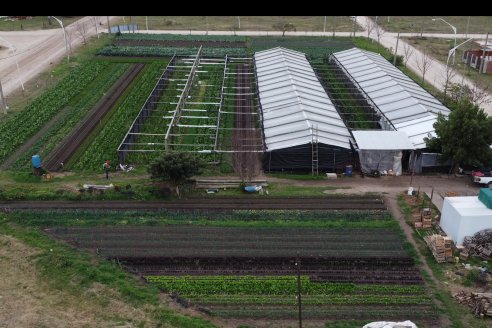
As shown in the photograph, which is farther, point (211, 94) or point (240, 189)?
point (211, 94)

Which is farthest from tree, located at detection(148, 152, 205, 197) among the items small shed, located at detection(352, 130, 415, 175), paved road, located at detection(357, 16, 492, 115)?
paved road, located at detection(357, 16, 492, 115)

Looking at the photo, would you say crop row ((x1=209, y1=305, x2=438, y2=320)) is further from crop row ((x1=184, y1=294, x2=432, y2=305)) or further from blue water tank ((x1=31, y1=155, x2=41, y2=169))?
blue water tank ((x1=31, y1=155, x2=41, y2=169))

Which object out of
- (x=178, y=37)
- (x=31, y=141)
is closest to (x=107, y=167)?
(x=31, y=141)

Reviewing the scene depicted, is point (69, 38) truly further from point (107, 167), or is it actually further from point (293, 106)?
point (107, 167)

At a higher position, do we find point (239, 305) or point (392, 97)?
point (392, 97)

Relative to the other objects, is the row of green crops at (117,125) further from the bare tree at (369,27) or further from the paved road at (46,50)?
the bare tree at (369,27)

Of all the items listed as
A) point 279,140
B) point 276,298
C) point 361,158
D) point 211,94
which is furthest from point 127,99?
point 276,298

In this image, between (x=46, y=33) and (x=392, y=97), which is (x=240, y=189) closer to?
(x=392, y=97)
